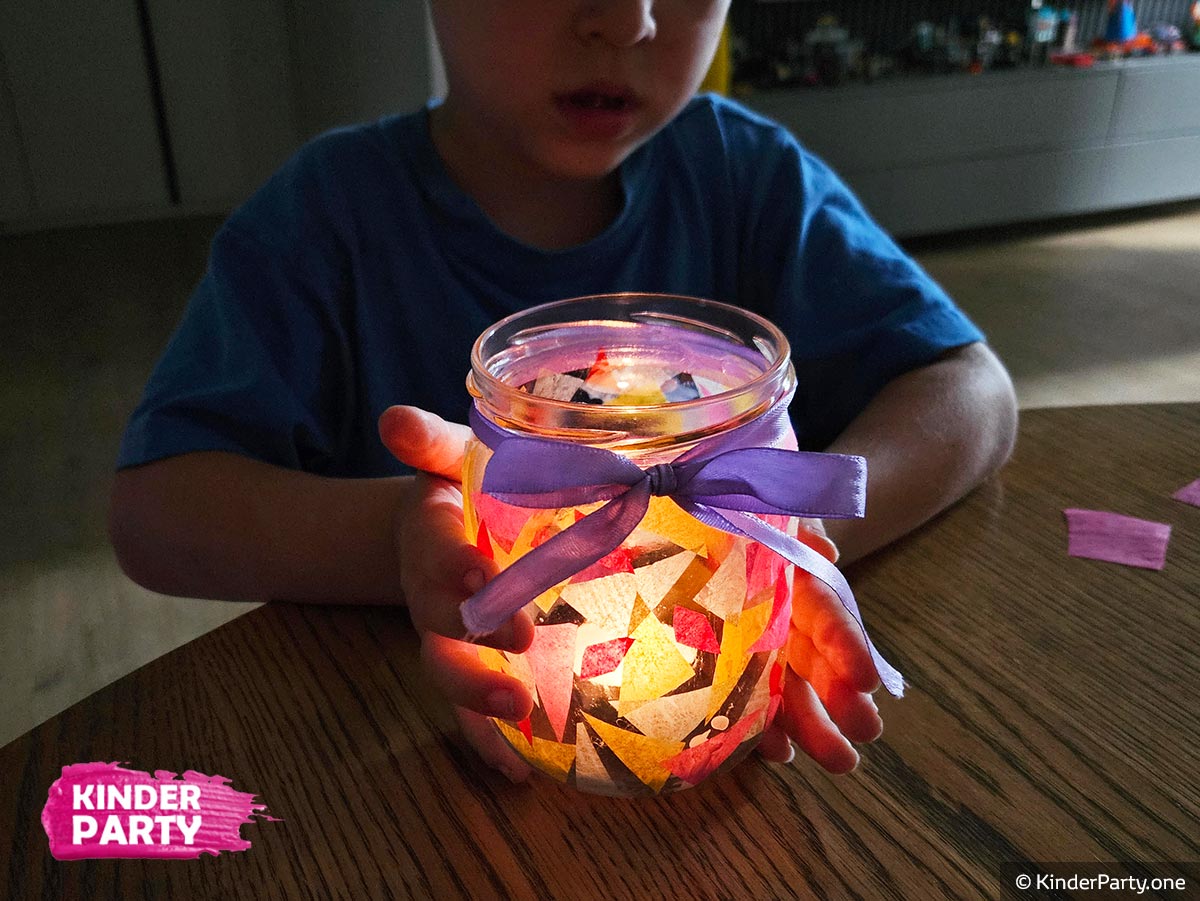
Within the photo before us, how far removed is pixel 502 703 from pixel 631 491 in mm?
93

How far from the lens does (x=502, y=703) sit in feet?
1.17

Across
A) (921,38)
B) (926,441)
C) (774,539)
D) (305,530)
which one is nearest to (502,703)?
(774,539)

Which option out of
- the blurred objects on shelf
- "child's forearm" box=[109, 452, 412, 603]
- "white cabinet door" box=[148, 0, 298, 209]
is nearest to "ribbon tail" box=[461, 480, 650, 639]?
"child's forearm" box=[109, 452, 412, 603]

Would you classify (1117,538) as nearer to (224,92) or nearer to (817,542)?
(817,542)

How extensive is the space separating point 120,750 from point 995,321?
2.65m

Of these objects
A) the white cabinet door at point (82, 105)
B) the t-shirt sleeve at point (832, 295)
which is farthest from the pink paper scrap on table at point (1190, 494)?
the white cabinet door at point (82, 105)

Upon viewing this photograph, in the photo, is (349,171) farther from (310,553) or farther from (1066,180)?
(1066,180)

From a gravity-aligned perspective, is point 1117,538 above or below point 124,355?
above

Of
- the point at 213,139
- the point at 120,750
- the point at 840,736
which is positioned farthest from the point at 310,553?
the point at 213,139

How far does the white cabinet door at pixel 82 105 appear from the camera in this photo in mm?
3354

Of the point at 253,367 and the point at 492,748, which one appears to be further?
the point at 253,367

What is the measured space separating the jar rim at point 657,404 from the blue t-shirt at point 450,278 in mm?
327

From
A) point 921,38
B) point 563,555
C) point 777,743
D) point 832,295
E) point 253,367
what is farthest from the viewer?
point 921,38

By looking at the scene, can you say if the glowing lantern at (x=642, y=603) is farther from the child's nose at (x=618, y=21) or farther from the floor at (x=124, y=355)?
the floor at (x=124, y=355)
